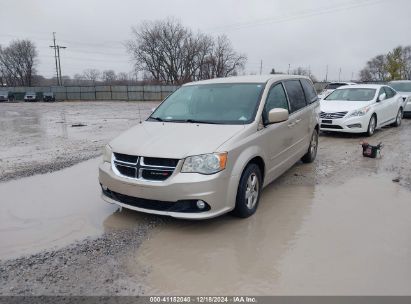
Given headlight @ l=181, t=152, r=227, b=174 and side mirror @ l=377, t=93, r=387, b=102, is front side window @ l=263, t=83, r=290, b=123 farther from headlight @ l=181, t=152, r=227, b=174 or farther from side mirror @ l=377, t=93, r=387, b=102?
side mirror @ l=377, t=93, r=387, b=102

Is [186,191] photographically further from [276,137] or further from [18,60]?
[18,60]

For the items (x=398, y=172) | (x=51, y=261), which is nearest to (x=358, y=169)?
(x=398, y=172)

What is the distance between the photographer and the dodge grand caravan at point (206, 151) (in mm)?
3809

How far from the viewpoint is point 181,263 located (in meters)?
3.43

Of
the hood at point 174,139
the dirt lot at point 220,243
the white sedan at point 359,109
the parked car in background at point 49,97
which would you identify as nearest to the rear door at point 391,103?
the white sedan at point 359,109

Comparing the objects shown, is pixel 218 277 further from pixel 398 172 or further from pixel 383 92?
pixel 383 92

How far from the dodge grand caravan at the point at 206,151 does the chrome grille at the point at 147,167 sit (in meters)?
0.01

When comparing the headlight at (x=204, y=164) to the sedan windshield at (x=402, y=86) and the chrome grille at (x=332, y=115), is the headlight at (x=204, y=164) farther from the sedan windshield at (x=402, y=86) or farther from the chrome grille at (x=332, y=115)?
the sedan windshield at (x=402, y=86)

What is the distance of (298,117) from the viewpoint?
586 cm

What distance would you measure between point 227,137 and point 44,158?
606cm

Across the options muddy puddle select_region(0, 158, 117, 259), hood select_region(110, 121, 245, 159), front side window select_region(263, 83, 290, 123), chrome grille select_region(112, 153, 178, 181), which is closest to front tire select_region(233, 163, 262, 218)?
hood select_region(110, 121, 245, 159)

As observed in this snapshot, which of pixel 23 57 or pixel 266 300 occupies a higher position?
pixel 23 57

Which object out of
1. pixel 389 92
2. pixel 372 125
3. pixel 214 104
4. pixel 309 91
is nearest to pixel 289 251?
pixel 214 104

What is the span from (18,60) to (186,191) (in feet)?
296
